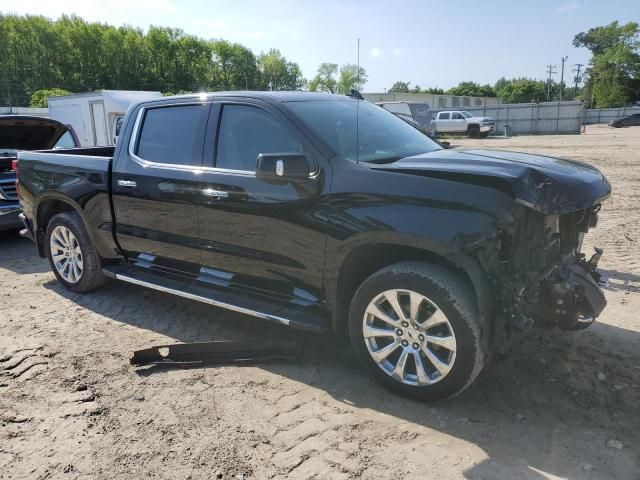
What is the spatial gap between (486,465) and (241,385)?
1649 mm

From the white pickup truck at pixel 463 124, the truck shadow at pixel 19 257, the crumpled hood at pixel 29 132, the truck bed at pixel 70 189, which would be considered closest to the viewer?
the truck bed at pixel 70 189

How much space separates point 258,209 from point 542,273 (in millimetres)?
1921

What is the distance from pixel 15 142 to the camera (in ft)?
27.3

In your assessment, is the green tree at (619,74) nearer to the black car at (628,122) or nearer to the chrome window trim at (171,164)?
the black car at (628,122)

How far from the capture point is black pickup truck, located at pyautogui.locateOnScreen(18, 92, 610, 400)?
296cm

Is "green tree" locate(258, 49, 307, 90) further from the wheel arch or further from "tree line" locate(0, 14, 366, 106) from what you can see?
the wheel arch

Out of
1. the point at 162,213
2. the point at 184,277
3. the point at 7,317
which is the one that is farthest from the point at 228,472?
the point at 7,317

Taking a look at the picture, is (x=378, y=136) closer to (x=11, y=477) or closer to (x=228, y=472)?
(x=228, y=472)

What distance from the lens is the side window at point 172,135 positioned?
4.24m

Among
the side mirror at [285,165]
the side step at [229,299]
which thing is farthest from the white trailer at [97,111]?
the side mirror at [285,165]

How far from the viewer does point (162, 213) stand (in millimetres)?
4379

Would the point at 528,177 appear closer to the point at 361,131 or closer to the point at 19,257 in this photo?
the point at 361,131

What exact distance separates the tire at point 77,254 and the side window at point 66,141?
3.53 metres

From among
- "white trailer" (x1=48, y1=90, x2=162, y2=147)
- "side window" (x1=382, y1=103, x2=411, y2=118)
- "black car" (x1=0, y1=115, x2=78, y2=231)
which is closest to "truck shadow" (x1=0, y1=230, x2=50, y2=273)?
"black car" (x1=0, y1=115, x2=78, y2=231)
